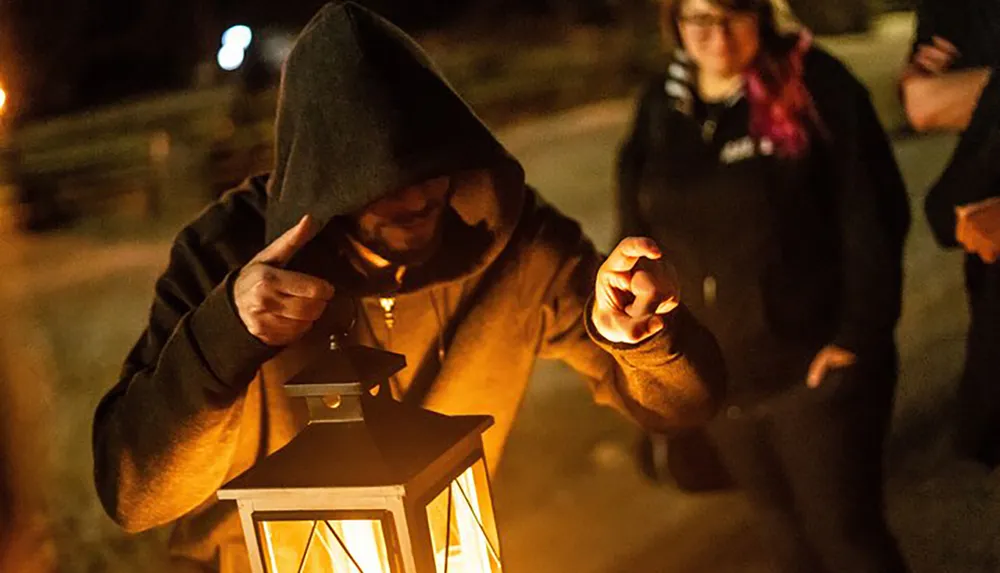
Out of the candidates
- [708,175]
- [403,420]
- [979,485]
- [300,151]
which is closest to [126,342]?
[300,151]

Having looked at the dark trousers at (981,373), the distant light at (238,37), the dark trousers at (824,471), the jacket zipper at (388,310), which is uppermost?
the distant light at (238,37)

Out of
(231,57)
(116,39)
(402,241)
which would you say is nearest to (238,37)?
(231,57)

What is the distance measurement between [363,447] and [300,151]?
32 centimetres

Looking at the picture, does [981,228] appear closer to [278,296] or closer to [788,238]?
[788,238]

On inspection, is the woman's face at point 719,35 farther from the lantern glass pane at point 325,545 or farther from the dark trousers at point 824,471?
the lantern glass pane at point 325,545

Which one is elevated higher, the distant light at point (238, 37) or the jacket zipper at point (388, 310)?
the distant light at point (238, 37)

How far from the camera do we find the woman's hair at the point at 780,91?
131cm

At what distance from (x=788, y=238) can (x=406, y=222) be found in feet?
1.77

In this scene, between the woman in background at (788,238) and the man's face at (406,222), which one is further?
the woman in background at (788,238)

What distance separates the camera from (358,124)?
99cm

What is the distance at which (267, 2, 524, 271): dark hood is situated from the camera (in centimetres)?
99

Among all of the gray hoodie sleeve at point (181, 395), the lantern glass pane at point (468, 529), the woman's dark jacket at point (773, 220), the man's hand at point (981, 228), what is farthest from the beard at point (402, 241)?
the man's hand at point (981, 228)

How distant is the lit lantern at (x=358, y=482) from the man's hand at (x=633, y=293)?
0.50 ft

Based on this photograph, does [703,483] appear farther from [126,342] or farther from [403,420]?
[126,342]
